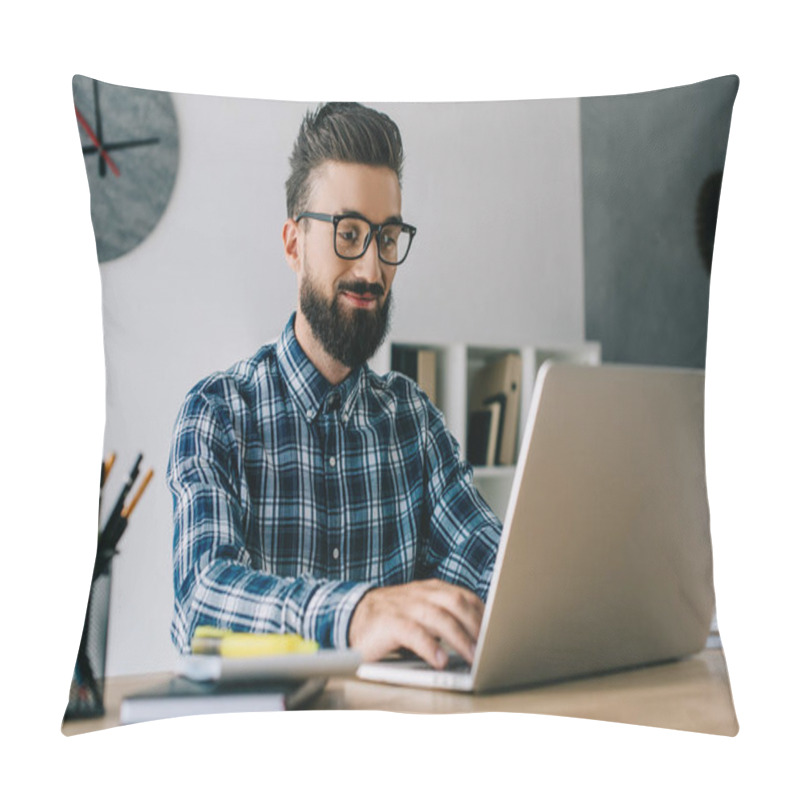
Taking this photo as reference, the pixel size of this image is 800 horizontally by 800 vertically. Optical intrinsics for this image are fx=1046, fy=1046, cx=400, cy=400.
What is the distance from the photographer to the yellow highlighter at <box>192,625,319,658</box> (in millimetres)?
1442

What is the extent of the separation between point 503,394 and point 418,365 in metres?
0.13

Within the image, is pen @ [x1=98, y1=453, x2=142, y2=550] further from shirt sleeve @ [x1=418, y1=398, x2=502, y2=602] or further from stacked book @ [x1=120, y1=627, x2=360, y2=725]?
shirt sleeve @ [x1=418, y1=398, x2=502, y2=602]

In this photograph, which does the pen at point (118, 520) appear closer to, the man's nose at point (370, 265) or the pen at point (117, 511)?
the pen at point (117, 511)

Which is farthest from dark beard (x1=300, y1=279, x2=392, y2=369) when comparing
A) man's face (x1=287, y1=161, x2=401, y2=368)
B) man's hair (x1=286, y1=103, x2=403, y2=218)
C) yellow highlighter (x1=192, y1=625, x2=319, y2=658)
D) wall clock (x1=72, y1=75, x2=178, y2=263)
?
yellow highlighter (x1=192, y1=625, x2=319, y2=658)

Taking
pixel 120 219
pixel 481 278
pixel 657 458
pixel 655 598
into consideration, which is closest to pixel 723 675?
pixel 655 598

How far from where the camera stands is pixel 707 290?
1543 millimetres

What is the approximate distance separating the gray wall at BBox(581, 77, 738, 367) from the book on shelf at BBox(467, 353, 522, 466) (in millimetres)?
124

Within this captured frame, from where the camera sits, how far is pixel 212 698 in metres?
1.47

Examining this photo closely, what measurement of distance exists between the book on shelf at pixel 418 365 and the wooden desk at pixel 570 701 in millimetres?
420

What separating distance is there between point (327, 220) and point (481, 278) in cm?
24

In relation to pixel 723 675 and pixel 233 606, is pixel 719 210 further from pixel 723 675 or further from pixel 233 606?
pixel 233 606

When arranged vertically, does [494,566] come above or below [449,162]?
below

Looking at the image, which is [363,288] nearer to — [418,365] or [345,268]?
[345,268]

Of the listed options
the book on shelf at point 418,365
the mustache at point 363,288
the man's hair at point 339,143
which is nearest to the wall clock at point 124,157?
the man's hair at point 339,143
